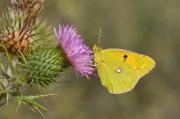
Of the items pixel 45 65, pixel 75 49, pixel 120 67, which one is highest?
pixel 75 49

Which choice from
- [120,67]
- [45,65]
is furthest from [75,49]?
[120,67]

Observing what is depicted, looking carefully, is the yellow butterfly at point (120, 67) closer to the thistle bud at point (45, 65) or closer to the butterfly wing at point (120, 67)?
Answer: the butterfly wing at point (120, 67)

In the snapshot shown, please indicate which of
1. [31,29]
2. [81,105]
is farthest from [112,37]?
[31,29]

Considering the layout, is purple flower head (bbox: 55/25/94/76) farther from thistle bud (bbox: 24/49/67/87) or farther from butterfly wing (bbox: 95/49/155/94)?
butterfly wing (bbox: 95/49/155/94)

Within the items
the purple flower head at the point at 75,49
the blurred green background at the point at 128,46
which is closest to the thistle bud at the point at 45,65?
the purple flower head at the point at 75,49

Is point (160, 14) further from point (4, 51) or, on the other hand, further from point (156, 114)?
point (4, 51)

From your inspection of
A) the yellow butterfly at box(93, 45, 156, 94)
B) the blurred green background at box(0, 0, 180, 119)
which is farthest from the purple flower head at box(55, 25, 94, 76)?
the blurred green background at box(0, 0, 180, 119)

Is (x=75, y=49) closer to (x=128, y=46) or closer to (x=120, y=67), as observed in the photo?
(x=120, y=67)
